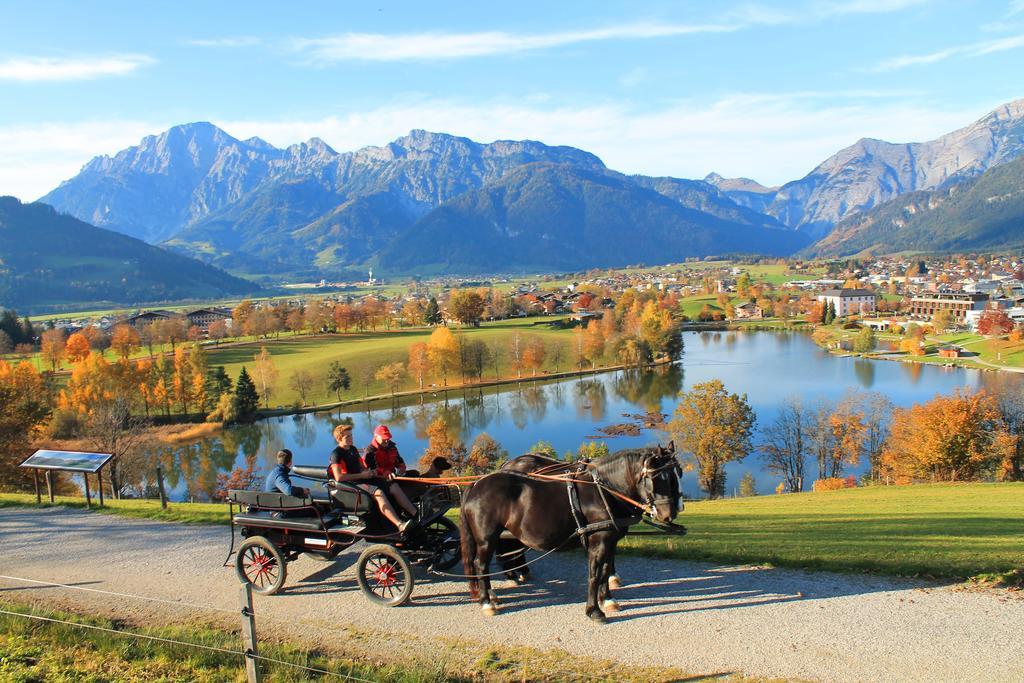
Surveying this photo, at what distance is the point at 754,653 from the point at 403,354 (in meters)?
87.1

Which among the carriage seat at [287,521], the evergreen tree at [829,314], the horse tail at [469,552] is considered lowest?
the evergreen tree at [829,314]

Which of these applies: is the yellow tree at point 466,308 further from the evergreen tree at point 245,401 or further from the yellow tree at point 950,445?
the yellow tree at point 950,445

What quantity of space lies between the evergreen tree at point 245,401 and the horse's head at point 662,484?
6468cm

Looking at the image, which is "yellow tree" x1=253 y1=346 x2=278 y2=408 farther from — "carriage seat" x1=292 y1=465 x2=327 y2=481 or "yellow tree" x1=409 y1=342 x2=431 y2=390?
"carriage seat" x1=292 y1=465 x2=327 y2=481

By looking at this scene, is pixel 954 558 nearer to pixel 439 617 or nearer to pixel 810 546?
pixel 810 546

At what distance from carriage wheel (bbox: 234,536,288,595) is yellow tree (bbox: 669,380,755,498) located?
3273 centimetres

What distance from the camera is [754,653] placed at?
298 inches

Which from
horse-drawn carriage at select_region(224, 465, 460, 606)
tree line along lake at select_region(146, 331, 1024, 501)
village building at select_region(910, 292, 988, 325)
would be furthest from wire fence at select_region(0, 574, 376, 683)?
village building at select_region(910, 292, 988, 325)

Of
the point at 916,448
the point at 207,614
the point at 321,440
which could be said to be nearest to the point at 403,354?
the point at 321,440

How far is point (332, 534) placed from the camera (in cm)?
980

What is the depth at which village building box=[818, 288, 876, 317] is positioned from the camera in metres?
158

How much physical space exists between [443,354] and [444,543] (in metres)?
74.2

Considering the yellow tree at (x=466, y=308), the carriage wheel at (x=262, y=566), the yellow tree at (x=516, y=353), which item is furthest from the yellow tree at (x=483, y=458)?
the yellow tree at (x=466, y=308)

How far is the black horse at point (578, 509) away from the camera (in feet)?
26.9
